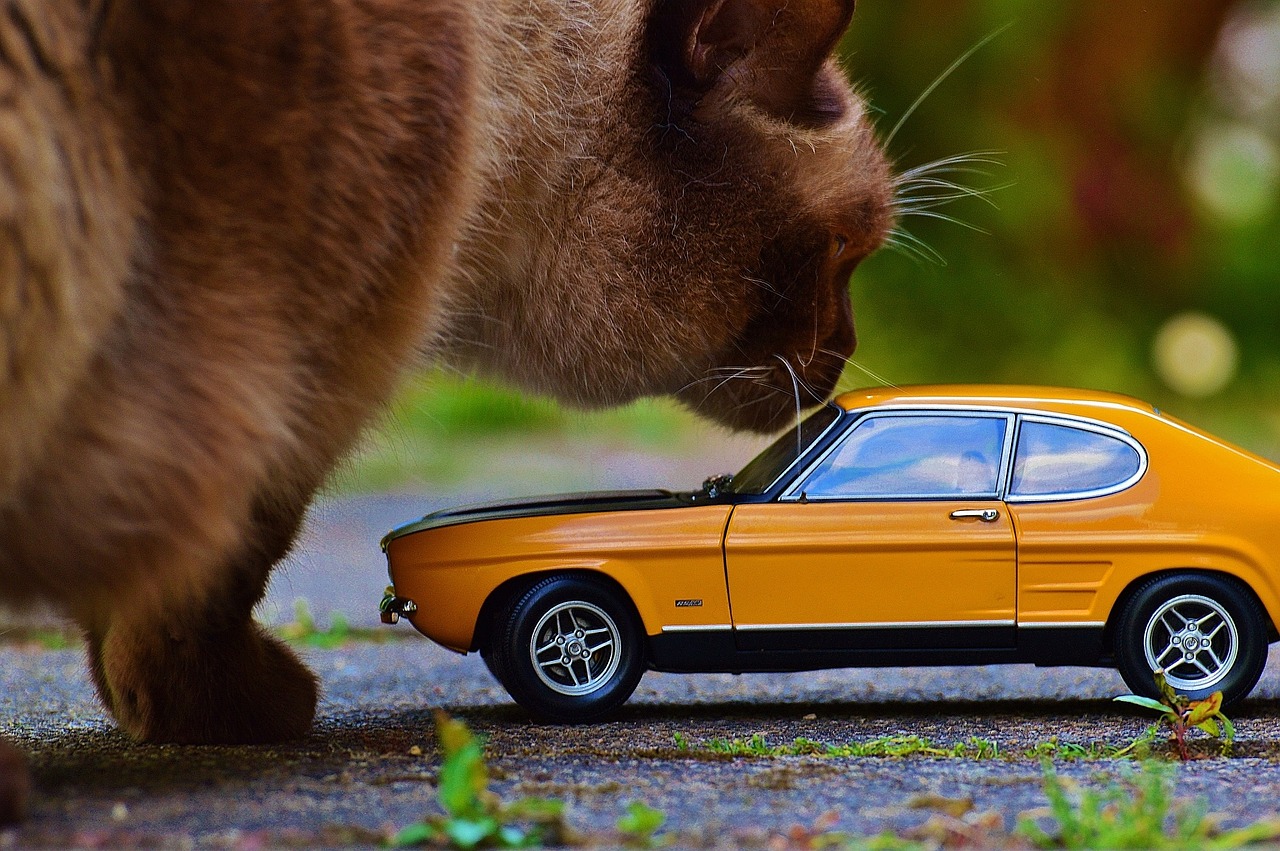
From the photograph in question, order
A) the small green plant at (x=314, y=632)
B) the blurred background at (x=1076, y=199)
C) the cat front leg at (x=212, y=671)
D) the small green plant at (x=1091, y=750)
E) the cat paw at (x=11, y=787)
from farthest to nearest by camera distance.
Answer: the blurred background at (x=1076, y=199)
the small green plant at (x=314, y=632)
the cat front leg at (x=212, y=671)
the small green plant at (x=1091, y=750)
the cat paw at (x=11, y=787)

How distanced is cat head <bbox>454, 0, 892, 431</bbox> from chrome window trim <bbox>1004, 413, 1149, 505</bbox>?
54 cm

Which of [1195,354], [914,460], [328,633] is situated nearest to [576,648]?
[914,460]

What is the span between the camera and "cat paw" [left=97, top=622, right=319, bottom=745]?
3305 mm

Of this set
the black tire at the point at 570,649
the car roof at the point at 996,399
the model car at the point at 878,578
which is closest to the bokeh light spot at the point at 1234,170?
the car roof at the point at 996,399

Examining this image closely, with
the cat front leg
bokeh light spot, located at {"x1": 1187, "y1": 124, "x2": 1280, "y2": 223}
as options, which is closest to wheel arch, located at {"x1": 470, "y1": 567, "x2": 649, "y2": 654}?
the cat front leg

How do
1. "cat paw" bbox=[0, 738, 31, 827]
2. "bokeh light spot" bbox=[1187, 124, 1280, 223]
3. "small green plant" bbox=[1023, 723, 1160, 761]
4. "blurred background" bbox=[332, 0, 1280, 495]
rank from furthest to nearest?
"bokeh light spot" bbox=[1187, 124, 1280, 223], "blurred background" bbox=[332, 0, 1280, 495], "small green plant" bbox=[1023, 723, 1160, 761], "cat paw" bbox=[0, 738, 31, 827]

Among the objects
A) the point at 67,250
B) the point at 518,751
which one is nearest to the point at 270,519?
the point at 518,751

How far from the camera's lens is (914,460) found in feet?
12.0

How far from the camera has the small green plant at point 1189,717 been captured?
3100mm

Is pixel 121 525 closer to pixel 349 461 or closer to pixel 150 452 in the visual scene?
pixel 150 452

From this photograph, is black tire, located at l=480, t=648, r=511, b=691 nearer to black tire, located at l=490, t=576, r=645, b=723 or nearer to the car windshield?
black tire, located at l=490, t=576, r=645, b=723

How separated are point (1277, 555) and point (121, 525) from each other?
2.69 m

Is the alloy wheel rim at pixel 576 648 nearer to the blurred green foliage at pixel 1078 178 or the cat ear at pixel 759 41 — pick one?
the cat ear at pixel 759 41

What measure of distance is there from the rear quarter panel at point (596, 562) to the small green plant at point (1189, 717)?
1024mm
